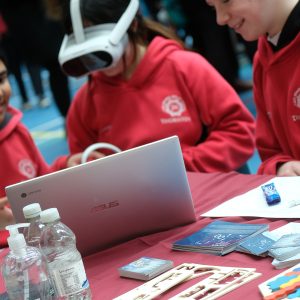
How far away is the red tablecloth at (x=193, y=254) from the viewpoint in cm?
115

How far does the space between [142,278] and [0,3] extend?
4289 millimetres

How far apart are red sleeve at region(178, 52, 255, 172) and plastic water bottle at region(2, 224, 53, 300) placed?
109cm

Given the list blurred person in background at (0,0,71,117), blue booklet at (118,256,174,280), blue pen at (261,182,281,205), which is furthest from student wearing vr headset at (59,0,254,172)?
blurred person in background at (0,0,71,117)

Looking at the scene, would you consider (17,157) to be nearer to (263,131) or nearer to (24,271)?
(263,131)

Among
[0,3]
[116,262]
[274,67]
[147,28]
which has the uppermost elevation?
[0,3]

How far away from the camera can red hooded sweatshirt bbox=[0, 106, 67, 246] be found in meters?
2.33

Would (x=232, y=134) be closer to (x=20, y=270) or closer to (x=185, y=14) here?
(x=20, y=270)

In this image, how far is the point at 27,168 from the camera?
2.38 metres

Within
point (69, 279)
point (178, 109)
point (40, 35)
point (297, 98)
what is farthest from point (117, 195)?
point (40, 35)

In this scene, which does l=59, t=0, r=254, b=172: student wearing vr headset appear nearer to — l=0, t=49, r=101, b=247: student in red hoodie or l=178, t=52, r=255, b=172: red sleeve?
l=178, t=52, r=255, b=172: red sleeve

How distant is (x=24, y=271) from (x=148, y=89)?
4.25 feet

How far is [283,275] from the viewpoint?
1052mm

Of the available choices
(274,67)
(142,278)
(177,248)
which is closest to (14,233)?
(142,278)

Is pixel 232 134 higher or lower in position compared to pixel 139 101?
lower
